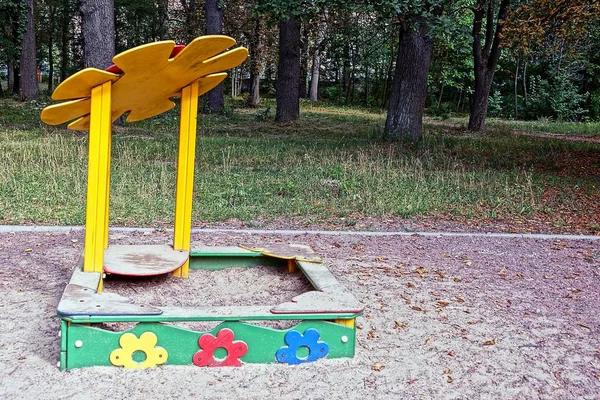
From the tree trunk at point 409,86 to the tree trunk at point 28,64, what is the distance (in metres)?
14.2

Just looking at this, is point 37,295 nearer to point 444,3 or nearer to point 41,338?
point 41,338

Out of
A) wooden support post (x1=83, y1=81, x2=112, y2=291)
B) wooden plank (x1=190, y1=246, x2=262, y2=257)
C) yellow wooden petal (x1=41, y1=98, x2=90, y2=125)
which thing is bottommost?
wooden plank (x1=190, y1=246, x2=262, y2=257)

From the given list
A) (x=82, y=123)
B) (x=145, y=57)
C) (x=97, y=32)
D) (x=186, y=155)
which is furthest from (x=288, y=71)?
(x=145, y=57)

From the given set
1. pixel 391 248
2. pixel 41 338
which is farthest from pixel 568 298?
pixel 41 338

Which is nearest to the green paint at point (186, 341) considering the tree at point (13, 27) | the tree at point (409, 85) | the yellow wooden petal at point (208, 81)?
the yellow wooden petal at point (208, 81)

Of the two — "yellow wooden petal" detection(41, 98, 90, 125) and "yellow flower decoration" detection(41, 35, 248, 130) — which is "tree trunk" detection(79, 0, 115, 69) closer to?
"yellow flower decoration" detection(41, 35, 248, 130)

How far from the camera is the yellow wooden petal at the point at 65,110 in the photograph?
396 centimetres

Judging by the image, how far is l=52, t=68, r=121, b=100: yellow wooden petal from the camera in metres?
3.80

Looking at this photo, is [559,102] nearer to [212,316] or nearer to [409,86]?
[409,86]

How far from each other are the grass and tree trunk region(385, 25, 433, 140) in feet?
1.57

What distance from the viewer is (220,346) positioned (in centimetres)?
372

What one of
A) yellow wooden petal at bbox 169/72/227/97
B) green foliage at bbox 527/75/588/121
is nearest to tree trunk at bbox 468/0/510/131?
green foliage at bbox 527/75/588/121

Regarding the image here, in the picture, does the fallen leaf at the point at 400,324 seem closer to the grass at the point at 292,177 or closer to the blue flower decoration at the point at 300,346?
the blue flower decoration at the point at 300,346

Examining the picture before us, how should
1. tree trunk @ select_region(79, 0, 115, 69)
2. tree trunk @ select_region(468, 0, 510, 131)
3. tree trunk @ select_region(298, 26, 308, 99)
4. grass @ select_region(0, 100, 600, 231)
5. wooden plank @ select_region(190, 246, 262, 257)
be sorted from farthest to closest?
tree trunk @ select_region(298, 26, 308, 99), tree trunk @ select_region(468, 0, 510, 131), tree trunk @ select_region(79, 0, 115, 69), grass @ select_region(0, 100, 600, 231), wooden plank @ select_region(190, 246, 262, 257)
